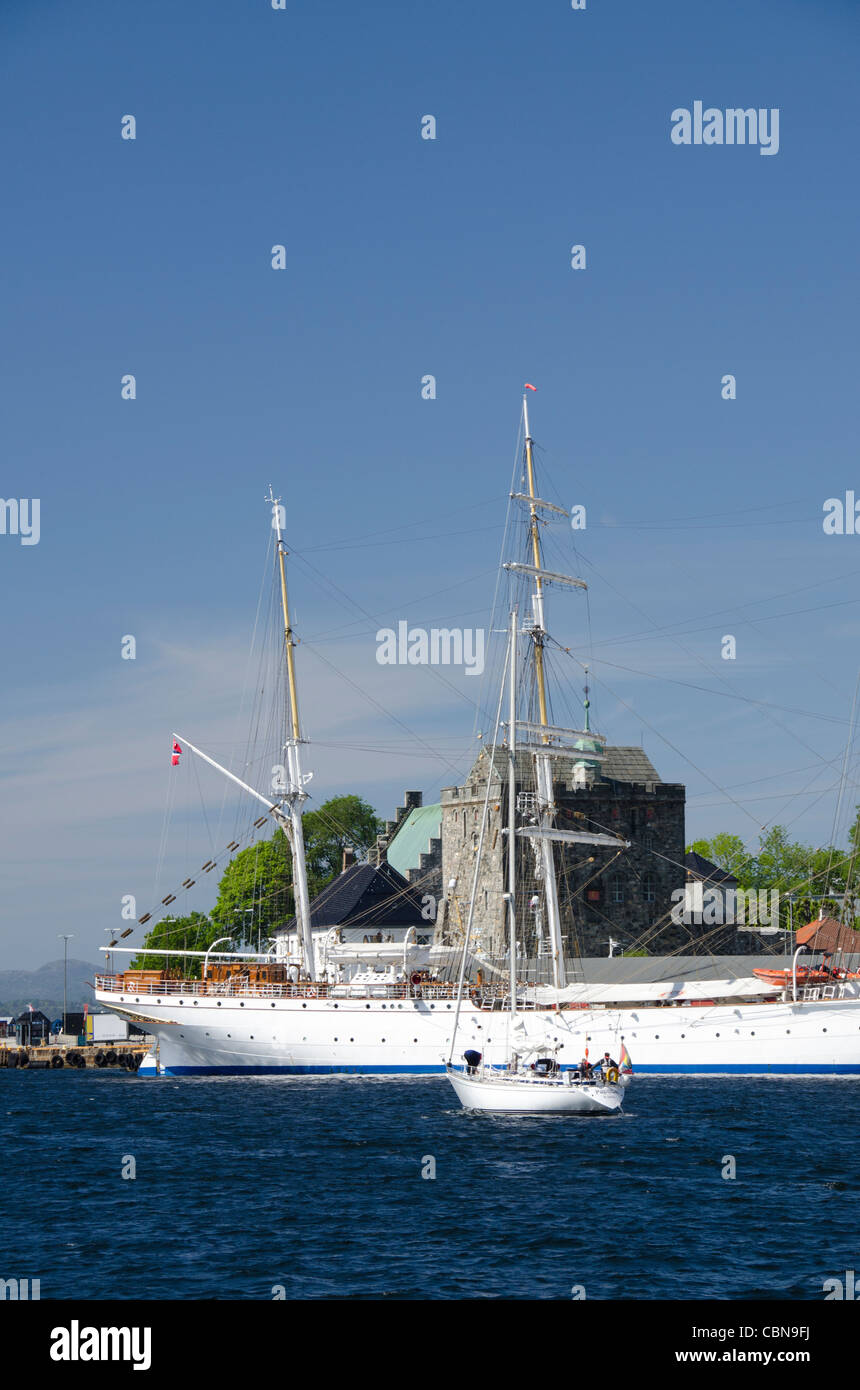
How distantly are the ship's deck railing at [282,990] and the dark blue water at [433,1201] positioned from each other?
665 inches

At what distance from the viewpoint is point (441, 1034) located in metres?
73.9

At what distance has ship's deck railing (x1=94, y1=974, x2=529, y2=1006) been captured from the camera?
249 feet

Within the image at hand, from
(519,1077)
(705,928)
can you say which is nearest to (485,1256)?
(519,1077)

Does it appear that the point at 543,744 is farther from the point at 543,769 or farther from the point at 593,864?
the point at 593,864

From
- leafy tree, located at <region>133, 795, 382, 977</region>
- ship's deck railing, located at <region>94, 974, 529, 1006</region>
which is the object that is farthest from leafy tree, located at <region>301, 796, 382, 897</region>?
ship's deck railing, located at <region>94, 974, 529, 1006</region>

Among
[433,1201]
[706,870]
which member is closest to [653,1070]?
[706,870]

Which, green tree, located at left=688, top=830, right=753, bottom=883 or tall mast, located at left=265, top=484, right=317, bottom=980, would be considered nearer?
tall mast, located at left=265, top=484, right=317, bottom=980

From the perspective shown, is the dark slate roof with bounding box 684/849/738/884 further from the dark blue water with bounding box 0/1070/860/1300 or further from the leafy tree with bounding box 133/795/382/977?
the dark blue water with bounding box 0/1070/860/1300

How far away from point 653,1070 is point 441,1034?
33.7 feet

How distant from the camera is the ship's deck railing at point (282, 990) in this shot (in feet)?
249

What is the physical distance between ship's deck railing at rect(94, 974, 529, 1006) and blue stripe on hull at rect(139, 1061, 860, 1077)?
350cm

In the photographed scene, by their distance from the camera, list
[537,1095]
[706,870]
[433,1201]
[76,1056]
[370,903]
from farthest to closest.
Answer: [76,1056]
[706,870]
[370,903]
[537,1095]
[433,1201]
